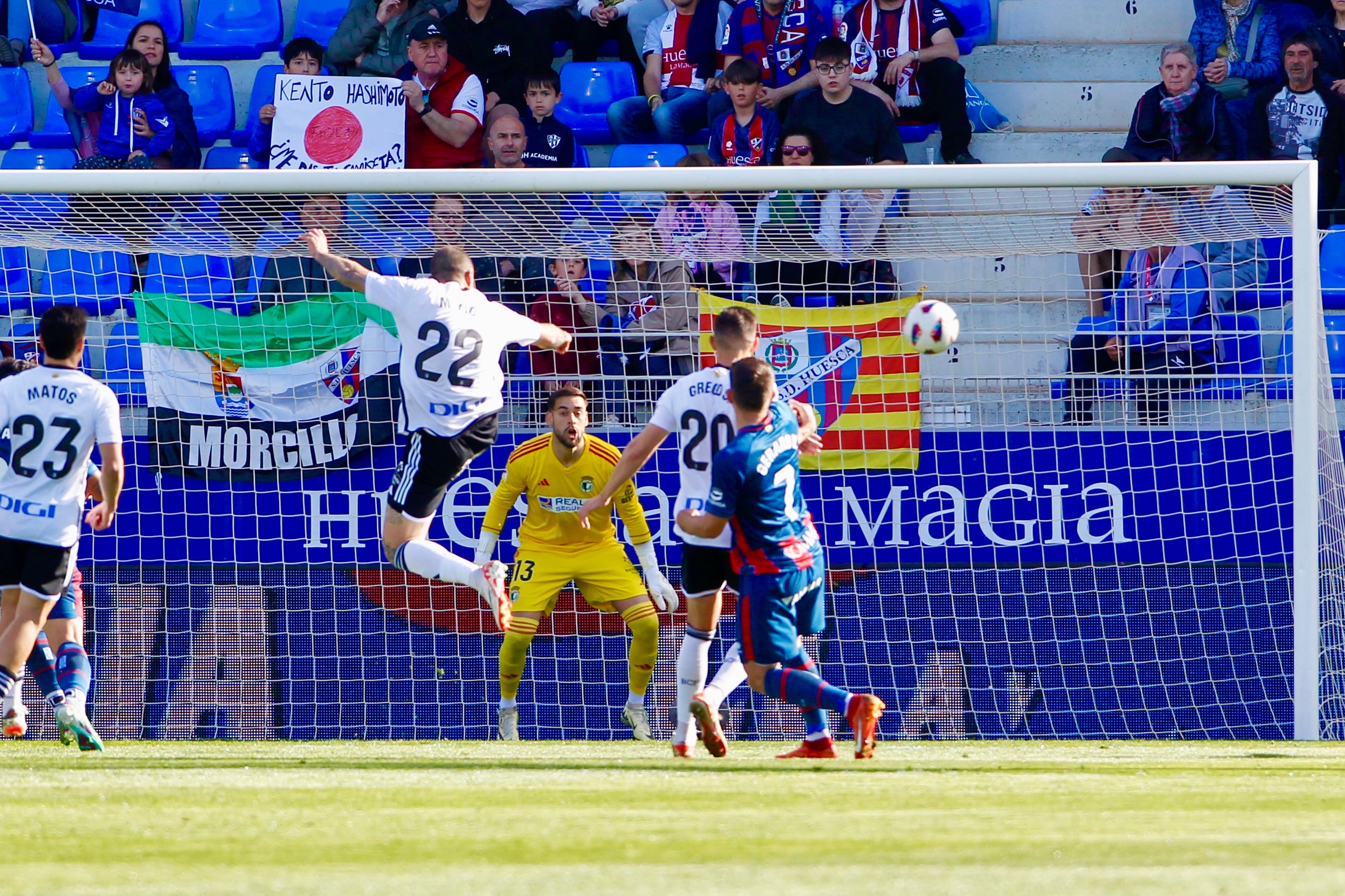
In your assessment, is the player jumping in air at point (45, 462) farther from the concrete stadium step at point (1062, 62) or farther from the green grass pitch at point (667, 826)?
the concrete stadium step at point (1062, 62)

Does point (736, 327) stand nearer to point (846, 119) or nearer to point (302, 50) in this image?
point (846, 119)

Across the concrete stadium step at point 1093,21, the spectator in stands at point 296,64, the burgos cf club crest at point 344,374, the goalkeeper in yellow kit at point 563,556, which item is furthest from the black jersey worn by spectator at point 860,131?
the spectator in stands at point 296,64

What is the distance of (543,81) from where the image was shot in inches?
461

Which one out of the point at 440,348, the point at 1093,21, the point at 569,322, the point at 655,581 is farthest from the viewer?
the point at 1093,21

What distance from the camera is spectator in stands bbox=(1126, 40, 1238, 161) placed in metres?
11.1

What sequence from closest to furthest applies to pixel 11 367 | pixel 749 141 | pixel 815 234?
pixel 11 367
pixel 815 234
pixel 749 141

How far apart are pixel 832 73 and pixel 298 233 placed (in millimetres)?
3966

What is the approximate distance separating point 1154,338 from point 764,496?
4.43 metres

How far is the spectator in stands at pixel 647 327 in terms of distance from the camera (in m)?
9.95

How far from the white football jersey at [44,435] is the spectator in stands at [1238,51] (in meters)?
7.90

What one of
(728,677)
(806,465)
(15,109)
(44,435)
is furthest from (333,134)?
→ (728,677)

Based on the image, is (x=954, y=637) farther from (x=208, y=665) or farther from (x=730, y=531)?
(x=208, y=665)

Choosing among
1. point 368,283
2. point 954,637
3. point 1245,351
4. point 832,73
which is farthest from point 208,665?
point 1245,351

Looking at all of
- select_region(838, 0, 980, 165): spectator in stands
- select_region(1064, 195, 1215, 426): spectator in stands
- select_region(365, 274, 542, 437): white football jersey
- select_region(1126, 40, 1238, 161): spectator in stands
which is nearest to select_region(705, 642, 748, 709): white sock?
select_region(365, 274, 542, 437): white football jersey
